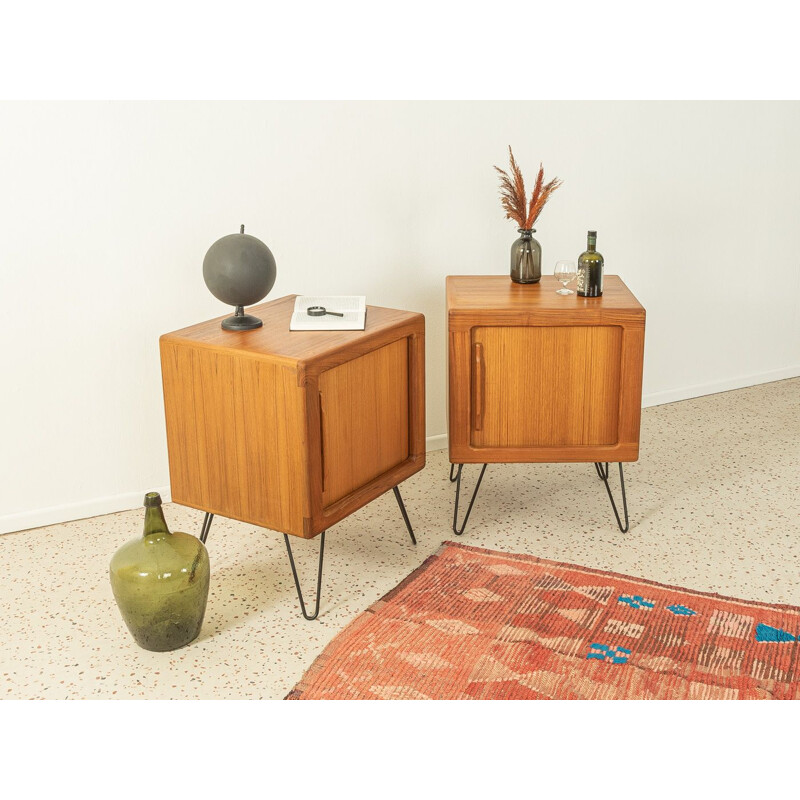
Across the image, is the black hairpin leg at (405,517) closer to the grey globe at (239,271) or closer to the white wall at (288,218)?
the grey globe at (239,271)

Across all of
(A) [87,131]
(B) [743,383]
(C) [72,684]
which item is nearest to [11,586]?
(C) [72,684]

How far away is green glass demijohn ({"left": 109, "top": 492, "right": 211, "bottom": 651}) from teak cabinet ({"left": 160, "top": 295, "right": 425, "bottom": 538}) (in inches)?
8.2

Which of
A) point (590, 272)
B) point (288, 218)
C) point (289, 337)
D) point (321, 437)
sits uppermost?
point (288, 218)

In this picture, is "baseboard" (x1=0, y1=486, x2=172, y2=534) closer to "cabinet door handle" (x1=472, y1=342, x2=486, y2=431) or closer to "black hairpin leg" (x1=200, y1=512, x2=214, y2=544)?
Result: "black hairpin leg" (x1=200, y1=512, x2=214, y2=544)

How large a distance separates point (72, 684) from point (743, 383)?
3.07 meters

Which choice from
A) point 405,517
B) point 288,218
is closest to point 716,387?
point 405,517

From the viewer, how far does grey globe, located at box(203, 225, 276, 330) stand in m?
2.46

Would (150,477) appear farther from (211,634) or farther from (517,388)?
(517,388)

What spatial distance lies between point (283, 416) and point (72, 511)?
42.4 inches

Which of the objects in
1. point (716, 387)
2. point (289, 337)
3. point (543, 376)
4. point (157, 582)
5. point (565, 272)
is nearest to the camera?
point (157, 582)

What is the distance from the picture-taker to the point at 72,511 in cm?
307

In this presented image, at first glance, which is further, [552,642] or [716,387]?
[716,387]

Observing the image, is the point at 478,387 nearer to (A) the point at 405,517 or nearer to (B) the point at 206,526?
(A) the point at 405,517

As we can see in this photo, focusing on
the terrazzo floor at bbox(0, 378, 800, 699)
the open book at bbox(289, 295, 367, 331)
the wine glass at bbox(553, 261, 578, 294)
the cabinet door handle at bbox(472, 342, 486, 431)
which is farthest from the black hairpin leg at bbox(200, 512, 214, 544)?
the wine glass at bbox(553, 261, 578, 294)
